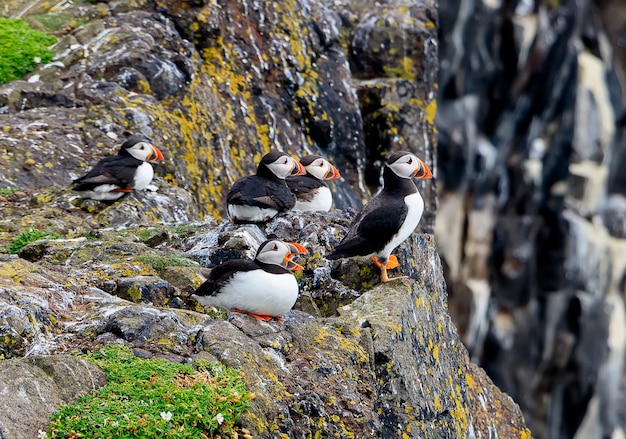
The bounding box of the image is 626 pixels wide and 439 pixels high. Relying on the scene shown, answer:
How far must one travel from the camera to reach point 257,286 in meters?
6.09

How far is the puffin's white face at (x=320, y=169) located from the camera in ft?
32.6

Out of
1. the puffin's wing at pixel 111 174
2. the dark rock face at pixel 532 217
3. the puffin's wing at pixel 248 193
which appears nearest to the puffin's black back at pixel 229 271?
the puffin's wing at pixel 248 193

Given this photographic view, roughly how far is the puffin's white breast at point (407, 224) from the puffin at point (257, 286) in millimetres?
1088

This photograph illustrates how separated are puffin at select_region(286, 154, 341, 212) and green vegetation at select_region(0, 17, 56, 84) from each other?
17.7 feet

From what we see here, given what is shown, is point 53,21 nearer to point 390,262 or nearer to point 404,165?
point 404,165

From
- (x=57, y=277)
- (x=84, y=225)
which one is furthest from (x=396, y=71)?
(x=57, y=277)

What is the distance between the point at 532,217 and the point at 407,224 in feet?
102

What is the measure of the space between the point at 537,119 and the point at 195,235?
104 feet

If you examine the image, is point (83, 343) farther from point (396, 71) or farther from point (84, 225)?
point (396, 71)

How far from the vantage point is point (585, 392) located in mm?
35469

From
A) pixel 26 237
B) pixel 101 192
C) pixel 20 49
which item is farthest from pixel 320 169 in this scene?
pixel 20 49

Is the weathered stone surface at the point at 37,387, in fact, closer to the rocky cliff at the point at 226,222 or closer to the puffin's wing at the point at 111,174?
the rocky cliff at the point at 226,222

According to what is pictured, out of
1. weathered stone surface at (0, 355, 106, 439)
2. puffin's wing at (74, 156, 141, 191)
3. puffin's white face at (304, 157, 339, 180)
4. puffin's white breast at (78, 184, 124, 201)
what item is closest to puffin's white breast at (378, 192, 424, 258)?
puffin's white face at (304, 157, 339, 180)

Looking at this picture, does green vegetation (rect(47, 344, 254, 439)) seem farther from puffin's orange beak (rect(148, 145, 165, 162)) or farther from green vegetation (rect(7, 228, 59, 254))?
puffin's orange beak (rect(148, 145, 165, 162))
